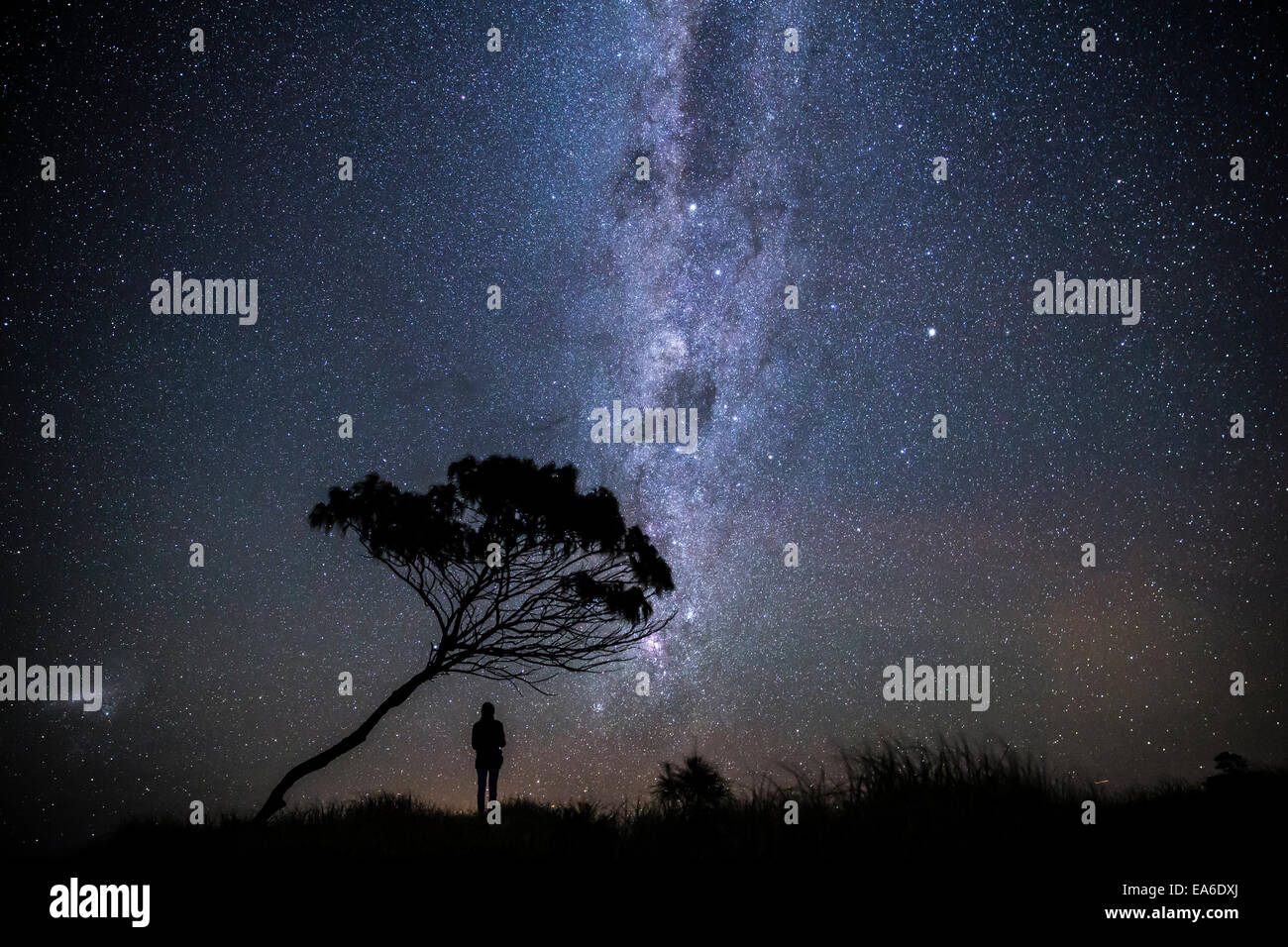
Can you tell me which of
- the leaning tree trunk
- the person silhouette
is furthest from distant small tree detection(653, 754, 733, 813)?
the leaning tree trunk

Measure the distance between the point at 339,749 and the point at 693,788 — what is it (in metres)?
6.94

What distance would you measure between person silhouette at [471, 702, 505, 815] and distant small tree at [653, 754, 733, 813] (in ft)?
12.0

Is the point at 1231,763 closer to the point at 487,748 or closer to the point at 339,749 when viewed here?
the point at 487,748

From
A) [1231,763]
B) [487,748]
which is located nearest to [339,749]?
[487,748]

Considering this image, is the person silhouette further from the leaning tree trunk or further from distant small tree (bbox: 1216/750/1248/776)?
distant small tree (bbox: 1216/750/1248/776)

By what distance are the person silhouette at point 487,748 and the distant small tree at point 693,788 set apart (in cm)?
366

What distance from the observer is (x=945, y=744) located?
898 centimetres

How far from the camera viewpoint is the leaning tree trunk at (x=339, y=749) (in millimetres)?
12742

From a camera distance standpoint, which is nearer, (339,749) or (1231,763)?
(1231,763)

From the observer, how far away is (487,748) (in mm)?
11922

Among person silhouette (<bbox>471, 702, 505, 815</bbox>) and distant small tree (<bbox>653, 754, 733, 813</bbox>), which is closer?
distant small tree (<bbox>653, 754, 733, 813</bbox>)

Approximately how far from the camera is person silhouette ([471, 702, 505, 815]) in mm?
11898
